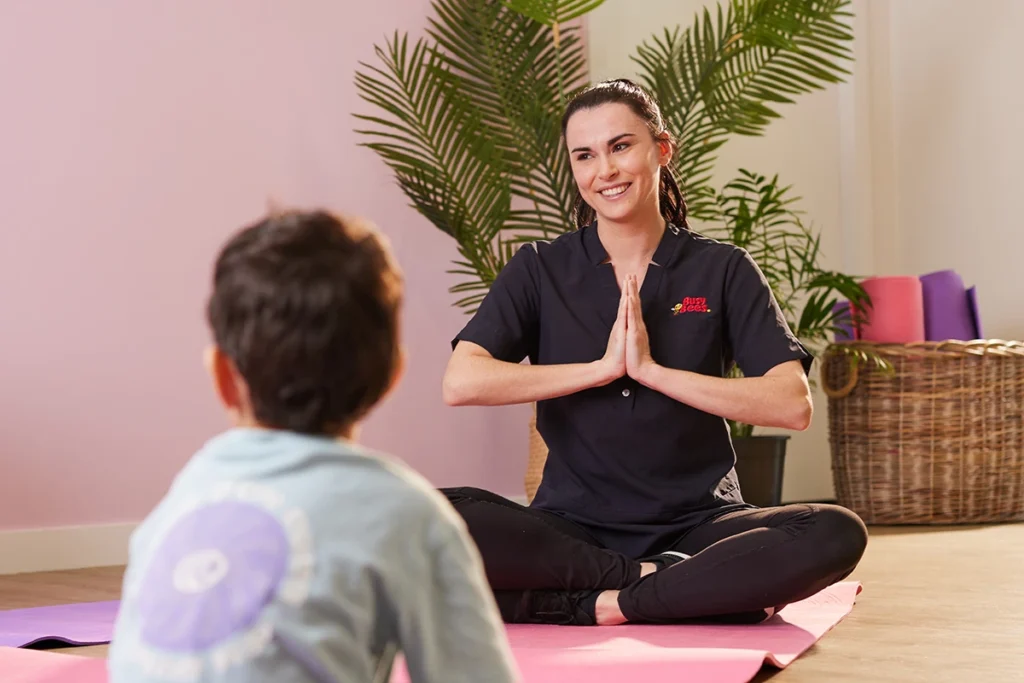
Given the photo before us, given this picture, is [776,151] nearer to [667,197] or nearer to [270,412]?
[667,197]

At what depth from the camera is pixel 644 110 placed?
6.94 feet

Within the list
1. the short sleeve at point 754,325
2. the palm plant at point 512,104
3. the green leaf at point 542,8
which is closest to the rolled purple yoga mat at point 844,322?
the palm plant at point 512,104

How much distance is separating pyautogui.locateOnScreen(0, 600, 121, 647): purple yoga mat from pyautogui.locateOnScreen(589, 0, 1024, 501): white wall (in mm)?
2835

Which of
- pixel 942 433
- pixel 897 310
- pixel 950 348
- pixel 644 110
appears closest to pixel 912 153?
pixel 897 310

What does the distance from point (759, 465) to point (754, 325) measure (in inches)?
68.0

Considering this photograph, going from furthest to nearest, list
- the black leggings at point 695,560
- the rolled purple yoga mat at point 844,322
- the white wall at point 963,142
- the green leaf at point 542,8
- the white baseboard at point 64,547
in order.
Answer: the white wall at point 963,142
the rolled purple yoga mat at point 844,322
the green leaf at point 542,8
the white baseboard at point 64,547
the black leggings at point 695,560

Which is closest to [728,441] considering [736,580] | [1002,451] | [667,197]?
[736,580]

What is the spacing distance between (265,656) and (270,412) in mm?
154

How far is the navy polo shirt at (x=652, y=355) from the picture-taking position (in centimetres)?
200

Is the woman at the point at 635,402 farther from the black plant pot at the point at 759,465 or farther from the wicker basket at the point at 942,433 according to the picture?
the wicker basket at the point at 942,433

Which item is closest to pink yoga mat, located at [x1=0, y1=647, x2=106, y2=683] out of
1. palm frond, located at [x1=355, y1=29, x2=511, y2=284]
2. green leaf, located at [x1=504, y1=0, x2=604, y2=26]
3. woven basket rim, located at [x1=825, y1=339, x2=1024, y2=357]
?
palm frond, located at [x1=355, y1=29, x2=511, y2=284]

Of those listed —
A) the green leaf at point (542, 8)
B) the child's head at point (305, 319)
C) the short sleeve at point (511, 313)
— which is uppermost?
the green leaf at point (542, 8)

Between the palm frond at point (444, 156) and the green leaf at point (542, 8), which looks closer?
the green leaf at point (542, 8)

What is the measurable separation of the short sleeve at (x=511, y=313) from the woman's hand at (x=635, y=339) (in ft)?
0.74
